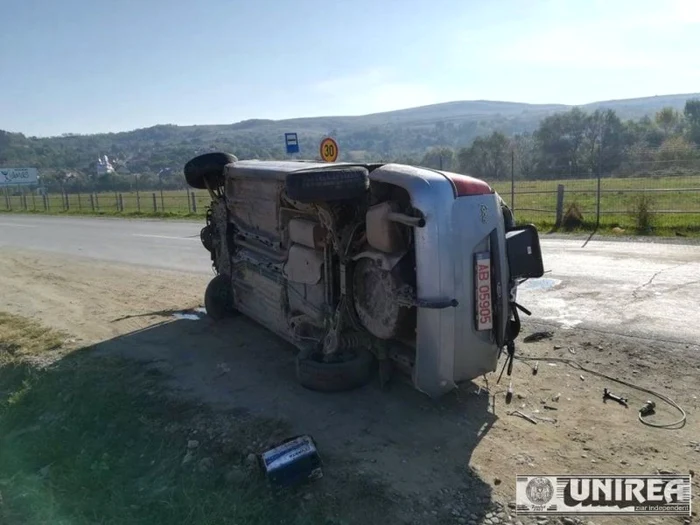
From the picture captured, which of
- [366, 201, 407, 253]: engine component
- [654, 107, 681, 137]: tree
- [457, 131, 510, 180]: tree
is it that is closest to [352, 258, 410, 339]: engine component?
[366, 201, 407, 253]: engine component

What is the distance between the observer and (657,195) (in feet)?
50.3

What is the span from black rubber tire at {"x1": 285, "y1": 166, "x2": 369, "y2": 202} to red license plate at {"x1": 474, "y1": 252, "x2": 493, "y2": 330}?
39.0 inches

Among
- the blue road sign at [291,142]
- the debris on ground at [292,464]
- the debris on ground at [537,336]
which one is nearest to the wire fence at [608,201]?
the blue road sign at [291,142]

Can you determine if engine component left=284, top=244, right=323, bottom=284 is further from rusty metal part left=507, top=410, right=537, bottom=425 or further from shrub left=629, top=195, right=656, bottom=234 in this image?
shrub left=629, top=195, right=656, bottom=234

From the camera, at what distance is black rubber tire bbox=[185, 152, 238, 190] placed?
729 cm

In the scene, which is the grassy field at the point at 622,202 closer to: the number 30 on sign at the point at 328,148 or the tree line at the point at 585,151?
the tree line at the point at 585,151

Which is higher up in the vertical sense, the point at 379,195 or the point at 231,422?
the point at 379,195

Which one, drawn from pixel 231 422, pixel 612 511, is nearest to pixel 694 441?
pixel 612 511

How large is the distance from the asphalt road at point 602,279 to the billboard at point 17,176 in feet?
139

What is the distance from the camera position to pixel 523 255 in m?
4.50

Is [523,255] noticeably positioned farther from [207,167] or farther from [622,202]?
[622,202]

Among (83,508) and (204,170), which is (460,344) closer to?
(83,508)

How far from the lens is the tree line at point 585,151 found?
17625 mm

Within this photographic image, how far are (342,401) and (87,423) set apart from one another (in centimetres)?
217
